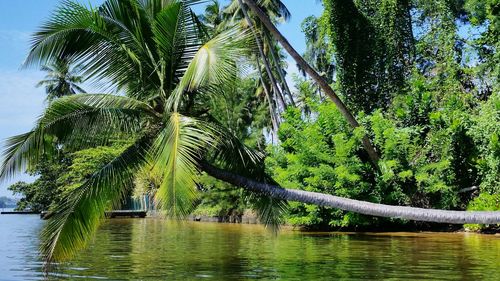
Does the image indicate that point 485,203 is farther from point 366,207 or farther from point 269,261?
point 366,207

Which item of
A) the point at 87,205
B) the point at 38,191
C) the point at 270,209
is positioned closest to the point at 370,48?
the point at 270,209

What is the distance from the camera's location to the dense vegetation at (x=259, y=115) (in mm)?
6938

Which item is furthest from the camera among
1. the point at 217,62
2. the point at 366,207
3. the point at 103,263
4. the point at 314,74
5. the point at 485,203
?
the point at 485,203

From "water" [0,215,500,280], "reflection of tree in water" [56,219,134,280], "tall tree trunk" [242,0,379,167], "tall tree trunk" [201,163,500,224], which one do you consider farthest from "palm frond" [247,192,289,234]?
"tall tree trunk" [242,0,379,167]

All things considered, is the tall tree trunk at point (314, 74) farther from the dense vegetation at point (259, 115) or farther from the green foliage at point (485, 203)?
the green foliage at point (485, 203)

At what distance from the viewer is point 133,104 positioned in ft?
24.6

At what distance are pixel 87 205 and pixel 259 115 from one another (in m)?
32.1

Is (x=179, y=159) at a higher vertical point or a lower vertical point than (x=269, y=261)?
higher

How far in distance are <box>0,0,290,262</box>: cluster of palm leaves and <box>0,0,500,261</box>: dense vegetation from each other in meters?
0.02

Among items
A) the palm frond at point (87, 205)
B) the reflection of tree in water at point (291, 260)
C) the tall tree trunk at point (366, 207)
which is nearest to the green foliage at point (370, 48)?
the reflection of tree in water at point (291, 260)

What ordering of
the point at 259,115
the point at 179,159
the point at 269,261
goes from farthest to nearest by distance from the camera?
the point at 259,115 < the point at 269,261 < the point at 179,159

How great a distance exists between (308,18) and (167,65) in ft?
89.9

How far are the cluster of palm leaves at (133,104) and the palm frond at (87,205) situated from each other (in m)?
0.01

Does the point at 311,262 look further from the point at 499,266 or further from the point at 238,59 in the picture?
the point at 238,59
